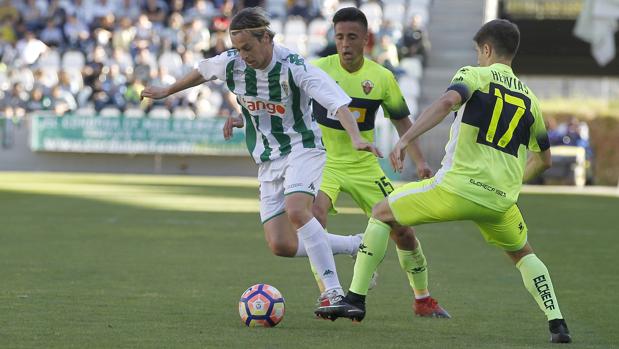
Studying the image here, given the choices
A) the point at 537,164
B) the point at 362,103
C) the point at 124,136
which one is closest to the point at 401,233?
the point at 537,164

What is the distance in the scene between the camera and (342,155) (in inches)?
346

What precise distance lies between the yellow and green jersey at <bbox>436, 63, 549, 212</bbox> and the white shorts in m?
1.04

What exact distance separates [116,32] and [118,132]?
12.6 feet

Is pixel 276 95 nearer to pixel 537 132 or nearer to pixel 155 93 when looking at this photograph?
pixel 155 93

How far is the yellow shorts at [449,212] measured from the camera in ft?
22.5

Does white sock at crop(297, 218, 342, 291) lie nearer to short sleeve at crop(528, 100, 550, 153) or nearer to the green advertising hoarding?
short sleeve at crop(528, 100, 550, 153)

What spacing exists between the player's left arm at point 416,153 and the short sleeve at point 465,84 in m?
0.70

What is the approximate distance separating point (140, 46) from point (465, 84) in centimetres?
2598

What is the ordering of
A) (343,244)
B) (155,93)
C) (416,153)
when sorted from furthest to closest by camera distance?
(343,244)
(416,153)
(155,93)

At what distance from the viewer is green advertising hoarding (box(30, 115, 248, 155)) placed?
29.8 m

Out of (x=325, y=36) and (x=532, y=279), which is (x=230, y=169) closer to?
(x=325, y=36)

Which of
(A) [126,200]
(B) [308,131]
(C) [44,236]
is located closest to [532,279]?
(B) [308,131]

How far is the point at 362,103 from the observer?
343 inches

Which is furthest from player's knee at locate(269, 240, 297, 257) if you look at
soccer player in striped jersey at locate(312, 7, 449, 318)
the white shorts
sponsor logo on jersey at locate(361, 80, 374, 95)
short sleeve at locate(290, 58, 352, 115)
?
sponsor logo on jersey at locate(361, 80, 374, 95)
